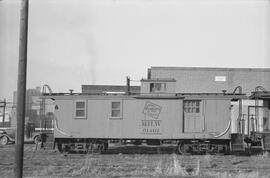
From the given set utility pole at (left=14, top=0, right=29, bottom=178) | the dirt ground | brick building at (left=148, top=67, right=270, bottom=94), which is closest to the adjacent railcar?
the dirt ground

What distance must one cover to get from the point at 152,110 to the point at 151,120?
53 cm

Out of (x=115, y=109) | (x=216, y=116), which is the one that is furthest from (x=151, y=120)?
(x=216, y=116)

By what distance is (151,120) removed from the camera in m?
20.2

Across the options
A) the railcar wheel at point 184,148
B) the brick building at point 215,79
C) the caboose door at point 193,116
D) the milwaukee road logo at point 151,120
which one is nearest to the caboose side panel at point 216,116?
the caboose door at point 193,116

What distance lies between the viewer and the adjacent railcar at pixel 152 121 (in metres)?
20.0

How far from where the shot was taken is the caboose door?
65.7ft

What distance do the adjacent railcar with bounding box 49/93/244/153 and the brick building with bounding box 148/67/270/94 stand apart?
23.6 m

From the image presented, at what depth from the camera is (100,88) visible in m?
53.2

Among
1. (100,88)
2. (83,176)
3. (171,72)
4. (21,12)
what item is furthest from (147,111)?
(100,88)

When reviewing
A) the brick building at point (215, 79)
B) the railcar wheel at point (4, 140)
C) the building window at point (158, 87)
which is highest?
the brick building at point (215, 79)

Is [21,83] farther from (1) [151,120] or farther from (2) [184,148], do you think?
(2) [184,148]

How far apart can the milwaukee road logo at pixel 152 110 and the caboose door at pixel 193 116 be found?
4.77 feet

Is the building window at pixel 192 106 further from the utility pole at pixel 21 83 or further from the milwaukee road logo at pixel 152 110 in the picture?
the utility pole at pixel 21 83

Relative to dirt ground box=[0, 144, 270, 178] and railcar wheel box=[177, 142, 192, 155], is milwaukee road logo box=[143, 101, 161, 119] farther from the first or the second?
dirt ground box=[0, 144, 270, 178]
